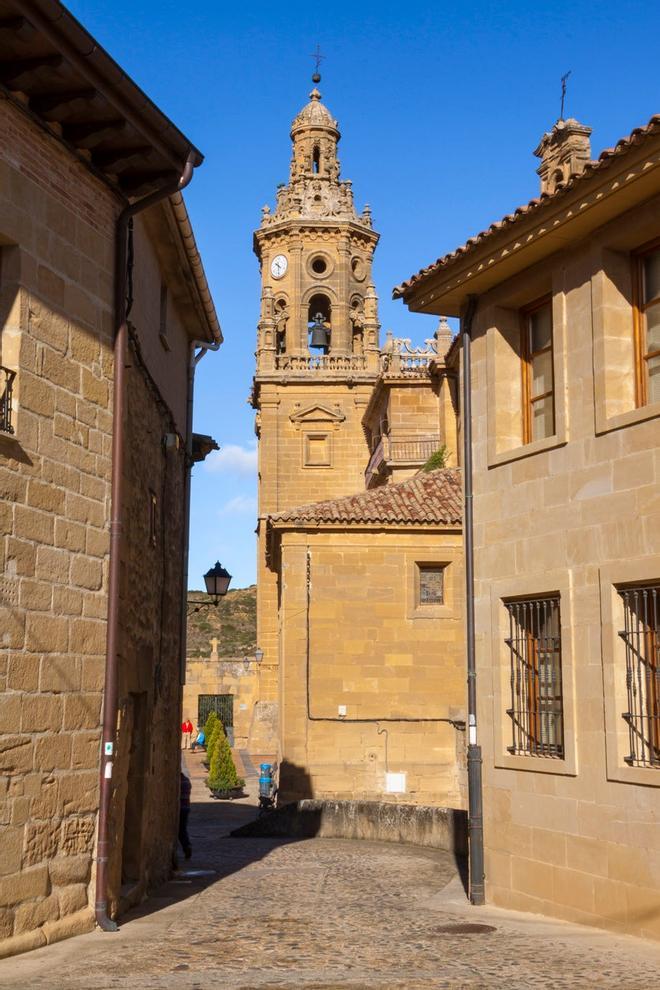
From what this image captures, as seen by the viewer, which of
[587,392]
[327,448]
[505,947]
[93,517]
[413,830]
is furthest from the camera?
[327,448]

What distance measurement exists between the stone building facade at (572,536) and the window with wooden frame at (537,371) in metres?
0.02

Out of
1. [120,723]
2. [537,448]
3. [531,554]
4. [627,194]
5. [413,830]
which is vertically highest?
[627,194]

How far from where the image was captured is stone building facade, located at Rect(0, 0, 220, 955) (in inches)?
327

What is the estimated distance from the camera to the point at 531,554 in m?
10.9

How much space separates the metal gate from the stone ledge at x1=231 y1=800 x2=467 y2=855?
25438 millimetres

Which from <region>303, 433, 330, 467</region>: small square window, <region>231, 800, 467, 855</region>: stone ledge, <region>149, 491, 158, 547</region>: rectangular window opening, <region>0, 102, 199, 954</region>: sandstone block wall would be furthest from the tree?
<region>0, 102, 199, 954</region>: sandstone block wall

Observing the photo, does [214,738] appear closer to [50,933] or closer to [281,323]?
[281,323]

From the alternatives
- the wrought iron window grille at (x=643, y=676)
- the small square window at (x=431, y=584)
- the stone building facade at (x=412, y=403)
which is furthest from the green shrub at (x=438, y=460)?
the wrought iron window grille at (x=643, y=676)

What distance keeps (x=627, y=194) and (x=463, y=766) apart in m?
15.8

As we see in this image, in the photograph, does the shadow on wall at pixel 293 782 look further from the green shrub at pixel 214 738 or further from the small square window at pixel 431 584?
the green shrub at pixel 214 738

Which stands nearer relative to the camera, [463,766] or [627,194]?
[627,194]

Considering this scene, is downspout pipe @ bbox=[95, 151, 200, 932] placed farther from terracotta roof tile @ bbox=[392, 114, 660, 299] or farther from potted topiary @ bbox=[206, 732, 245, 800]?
potted topiary @ bbox=[206, 732, 245, 800]

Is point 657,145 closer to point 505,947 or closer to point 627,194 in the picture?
point 627,194

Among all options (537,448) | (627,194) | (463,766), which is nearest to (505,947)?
(537,448)
